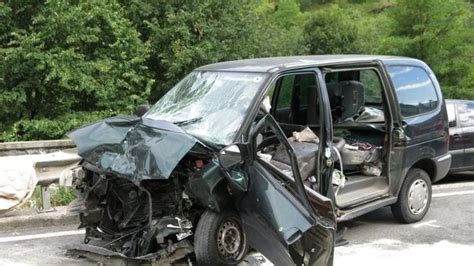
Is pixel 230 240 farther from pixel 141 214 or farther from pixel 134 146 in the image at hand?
pixel 134 146

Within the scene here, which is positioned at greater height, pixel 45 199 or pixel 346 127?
pixel 346 127

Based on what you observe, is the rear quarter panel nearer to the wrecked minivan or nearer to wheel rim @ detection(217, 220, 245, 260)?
the wrecked minivan

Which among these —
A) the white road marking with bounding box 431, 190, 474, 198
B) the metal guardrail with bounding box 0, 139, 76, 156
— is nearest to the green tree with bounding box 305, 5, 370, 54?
the white road marking with bounding box 431, 190, 474, 198

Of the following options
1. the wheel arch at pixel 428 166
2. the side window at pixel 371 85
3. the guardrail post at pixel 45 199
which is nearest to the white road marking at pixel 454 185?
the wheel arch at pixel 428 166

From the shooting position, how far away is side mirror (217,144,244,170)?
4387mm

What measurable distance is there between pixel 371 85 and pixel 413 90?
50cm

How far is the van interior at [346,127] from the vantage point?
Result: 5797 millimetres

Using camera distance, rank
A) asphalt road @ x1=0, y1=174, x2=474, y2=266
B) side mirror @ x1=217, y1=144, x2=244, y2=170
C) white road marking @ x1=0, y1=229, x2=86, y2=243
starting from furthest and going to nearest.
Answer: white road marking @ x1=0, y1=229, x2=86, y2=243 < asphalt road @ x1=0, y1=174, x2=474, y2=266 < side mirror @ x1=217, y1=144, x2=244, y2=170

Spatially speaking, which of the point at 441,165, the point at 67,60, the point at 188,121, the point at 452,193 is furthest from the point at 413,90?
the point at 67,60

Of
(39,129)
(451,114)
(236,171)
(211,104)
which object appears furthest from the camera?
(39,129)

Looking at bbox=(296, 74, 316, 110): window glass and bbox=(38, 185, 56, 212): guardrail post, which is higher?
bbox=(296, 74, 316, 110): window glass

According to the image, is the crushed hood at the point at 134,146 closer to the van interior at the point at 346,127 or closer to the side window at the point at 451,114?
the van interior at the point at 346,127

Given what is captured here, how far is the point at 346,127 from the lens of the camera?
6.63 m

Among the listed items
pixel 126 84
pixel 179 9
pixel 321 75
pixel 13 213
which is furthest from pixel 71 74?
pixel 321 75
